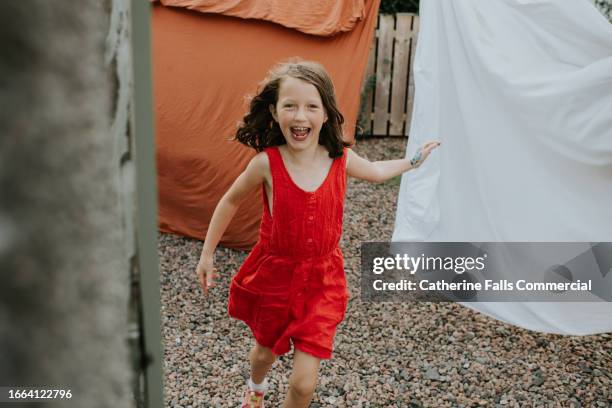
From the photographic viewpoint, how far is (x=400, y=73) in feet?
23.1

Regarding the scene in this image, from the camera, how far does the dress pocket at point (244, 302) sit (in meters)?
2.54

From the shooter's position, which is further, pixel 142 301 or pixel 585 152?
pixel 585 152

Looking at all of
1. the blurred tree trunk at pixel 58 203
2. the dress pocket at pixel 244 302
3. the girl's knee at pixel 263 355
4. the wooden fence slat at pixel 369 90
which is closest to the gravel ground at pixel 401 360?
the girl's knee at pixel 263 355

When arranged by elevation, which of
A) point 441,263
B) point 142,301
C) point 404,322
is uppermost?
point 142,301

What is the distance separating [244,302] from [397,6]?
614 cm

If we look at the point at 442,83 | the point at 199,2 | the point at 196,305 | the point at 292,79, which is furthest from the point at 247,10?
the point at 196,305

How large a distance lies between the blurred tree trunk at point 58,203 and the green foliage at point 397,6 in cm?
772

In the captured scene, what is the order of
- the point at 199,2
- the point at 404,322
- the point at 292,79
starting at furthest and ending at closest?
the point at 199,2
the point at 404,322
the point at 292,79

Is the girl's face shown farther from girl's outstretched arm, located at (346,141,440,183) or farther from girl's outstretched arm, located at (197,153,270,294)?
girl's outstretched arm, located at (346,141,440,183)

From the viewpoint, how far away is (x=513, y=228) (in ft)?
11.1

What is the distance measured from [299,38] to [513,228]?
169cm

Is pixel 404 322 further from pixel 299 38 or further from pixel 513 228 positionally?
pixel 299 38

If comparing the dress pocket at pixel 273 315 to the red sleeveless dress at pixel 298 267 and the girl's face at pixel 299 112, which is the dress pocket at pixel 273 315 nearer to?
the red sleeveless dress at pixel 298 267

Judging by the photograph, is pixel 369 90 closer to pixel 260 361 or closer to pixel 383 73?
pixel 383 73
